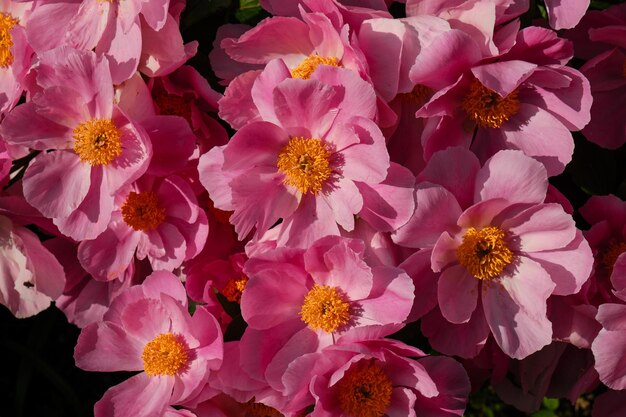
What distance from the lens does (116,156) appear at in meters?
1.17

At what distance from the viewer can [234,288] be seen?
1.19 meters

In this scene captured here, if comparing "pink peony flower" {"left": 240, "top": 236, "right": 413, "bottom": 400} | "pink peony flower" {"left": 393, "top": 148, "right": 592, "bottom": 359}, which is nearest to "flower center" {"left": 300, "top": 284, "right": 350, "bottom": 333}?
"pink peony flower" {"left": 240, "top": 236, "right": 413, "bottom": 400}

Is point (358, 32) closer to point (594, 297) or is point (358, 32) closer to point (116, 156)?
point (116, 156)

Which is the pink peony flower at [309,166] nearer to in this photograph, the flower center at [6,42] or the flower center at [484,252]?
the flower center at [484,252]

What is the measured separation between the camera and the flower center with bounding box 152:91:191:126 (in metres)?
1.22

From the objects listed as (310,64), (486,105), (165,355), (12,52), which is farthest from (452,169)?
(12,52)

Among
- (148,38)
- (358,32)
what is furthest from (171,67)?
(358,32)

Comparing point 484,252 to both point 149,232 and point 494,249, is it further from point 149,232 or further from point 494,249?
point 149,232

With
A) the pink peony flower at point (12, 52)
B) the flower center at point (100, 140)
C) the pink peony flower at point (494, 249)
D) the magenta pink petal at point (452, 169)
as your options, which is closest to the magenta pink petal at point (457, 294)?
the pink peony flower at point (494, 249)

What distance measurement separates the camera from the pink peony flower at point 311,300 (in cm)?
104

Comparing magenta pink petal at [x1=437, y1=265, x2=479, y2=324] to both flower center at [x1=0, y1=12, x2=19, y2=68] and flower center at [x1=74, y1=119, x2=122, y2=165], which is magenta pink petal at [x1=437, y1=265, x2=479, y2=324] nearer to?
flower center at [x1=74, y1=119, x2=122, y2=165]

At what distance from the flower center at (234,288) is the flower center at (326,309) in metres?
0.12

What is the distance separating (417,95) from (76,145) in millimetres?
478

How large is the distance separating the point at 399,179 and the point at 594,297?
35 centimetres
